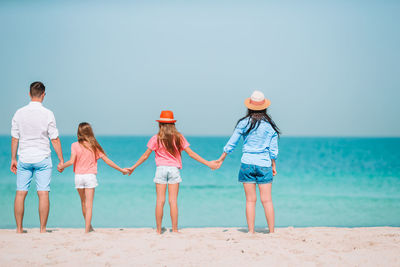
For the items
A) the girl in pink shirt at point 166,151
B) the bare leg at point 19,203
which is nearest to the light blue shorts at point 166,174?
the girl in pink shirt at point 166,151

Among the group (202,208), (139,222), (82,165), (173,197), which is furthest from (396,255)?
(202,208)

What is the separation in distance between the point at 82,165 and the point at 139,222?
3.93 m

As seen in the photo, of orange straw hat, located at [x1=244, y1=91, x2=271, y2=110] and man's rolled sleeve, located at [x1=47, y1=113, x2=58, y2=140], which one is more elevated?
orange straw hat, located at [x1=244, y1=91, x2=271, y2=110]

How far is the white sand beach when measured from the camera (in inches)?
165

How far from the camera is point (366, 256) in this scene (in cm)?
→ 445

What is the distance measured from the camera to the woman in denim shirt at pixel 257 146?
529cm

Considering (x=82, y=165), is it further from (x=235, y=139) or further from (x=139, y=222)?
(x=139, y=222)

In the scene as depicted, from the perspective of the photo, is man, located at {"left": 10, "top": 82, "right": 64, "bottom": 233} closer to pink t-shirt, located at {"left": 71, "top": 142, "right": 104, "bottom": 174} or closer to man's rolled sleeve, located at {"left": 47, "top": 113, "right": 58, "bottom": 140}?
man's rolled sleeve, located at {"left": 47, "top": 113, "right": 58, "bottom": 140}

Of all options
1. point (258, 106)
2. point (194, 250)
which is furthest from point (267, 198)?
point (194, 250)

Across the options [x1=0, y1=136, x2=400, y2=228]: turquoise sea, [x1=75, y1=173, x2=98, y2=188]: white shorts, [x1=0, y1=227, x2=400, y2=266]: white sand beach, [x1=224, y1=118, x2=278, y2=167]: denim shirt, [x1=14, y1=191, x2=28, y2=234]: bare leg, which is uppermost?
[x1=224, y1=118, x2=278, y2=167]: denim shirt

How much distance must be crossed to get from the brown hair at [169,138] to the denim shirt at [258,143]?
0.65m

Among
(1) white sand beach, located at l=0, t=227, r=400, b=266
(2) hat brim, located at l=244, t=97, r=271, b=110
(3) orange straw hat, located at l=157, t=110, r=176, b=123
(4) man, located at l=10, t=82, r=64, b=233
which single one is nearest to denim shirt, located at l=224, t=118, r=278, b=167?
(2) hat brim, located at l=244, t=97, r=271, b=110

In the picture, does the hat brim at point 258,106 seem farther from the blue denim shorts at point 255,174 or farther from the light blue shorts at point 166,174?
the light blue shorts at point 166,174

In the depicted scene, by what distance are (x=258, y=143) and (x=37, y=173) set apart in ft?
9.40
